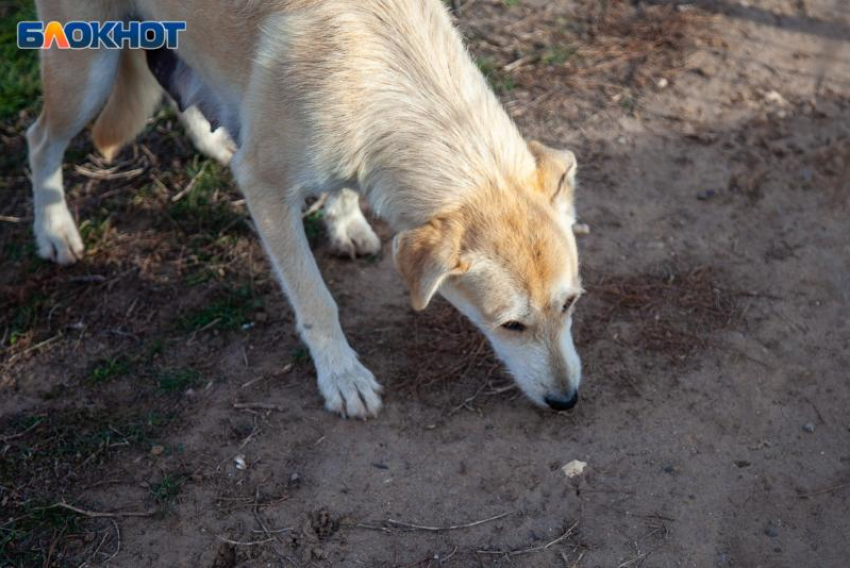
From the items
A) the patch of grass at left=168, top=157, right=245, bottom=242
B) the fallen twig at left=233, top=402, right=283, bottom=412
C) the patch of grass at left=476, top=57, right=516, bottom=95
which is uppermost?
the patch of grass at left=476, top=57, right=516, bottom=95

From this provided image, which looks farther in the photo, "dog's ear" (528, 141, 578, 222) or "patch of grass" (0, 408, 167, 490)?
"patch of grass" (0, 408, 167, 490)

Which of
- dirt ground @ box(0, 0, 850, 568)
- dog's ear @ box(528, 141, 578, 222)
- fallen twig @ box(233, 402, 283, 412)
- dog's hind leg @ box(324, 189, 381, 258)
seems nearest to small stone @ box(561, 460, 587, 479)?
dirt ground @ box(0, 0, 850, 568)

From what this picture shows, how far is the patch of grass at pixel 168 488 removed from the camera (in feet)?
12.6

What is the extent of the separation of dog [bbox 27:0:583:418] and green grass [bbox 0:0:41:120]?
2.32 metres

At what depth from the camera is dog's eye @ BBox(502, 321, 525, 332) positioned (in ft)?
12.6

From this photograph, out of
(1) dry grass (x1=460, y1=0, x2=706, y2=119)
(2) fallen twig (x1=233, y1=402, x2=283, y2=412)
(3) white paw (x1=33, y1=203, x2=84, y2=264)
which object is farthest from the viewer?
(1) dry grass (x1=460, y1=0, x2=706, y2=119)

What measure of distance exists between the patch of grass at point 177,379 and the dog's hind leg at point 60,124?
1.14m

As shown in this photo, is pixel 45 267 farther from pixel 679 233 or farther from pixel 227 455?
pixel 679 233

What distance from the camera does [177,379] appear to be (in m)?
4.39

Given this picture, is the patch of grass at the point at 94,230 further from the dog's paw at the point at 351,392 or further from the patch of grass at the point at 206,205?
A: the dog's paw at the point at 351,392

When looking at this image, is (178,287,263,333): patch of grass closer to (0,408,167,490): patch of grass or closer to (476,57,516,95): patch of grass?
(0,408,167,490): patch of grass

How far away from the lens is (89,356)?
458 cm

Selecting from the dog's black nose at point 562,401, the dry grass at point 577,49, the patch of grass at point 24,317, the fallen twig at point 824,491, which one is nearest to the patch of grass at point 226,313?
the patch of grass at point 24,317

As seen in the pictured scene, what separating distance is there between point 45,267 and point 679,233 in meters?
3.49
